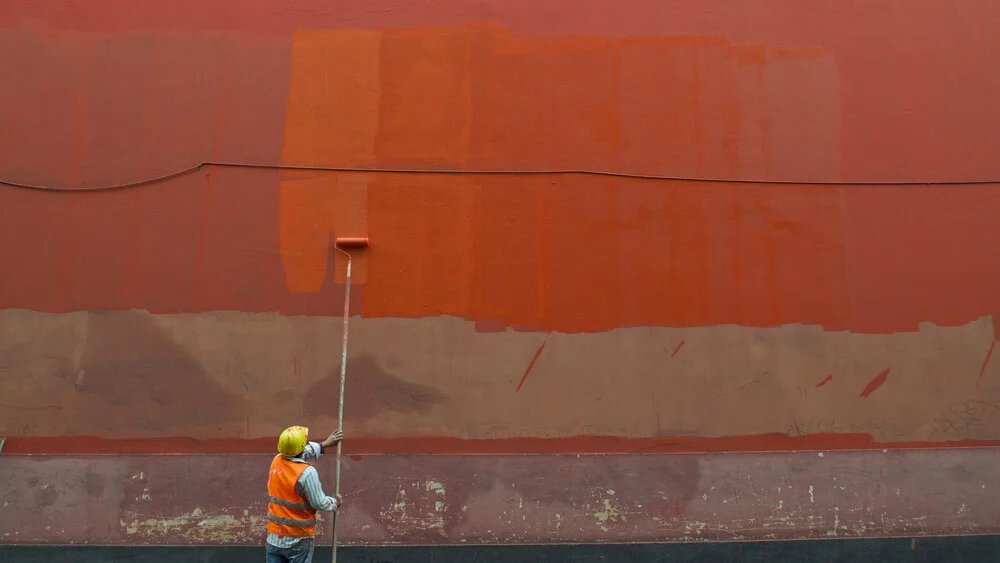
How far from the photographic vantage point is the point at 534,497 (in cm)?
577

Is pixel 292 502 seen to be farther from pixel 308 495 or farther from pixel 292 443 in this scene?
pixel 292 443

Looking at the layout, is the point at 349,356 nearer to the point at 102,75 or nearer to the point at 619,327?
the point at 619,327

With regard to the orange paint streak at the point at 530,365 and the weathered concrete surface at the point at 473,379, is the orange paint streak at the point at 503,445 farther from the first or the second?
the orange paint streak at the point at 530,365

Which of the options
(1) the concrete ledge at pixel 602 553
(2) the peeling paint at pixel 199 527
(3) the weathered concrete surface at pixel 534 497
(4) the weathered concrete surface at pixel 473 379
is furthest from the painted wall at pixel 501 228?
(1) the concrete ledge at pixel 602 553

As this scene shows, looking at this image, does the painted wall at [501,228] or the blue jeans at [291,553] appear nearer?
the blue jeans at [291,553]

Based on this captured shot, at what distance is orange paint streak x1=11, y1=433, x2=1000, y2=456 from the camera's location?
225 inches

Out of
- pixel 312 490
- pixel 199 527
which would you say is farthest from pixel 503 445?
pixel 199 527

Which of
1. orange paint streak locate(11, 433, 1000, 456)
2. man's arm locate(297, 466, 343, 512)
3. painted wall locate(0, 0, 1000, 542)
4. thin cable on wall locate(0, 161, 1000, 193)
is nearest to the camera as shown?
man's arm locate(297, 466, 343, 512)

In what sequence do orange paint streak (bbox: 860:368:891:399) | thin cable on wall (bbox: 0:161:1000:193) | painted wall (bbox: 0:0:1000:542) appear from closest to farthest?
painted wall (bbox: 0:0:1000:542)
thin cable on wall (bbox: 0:161:1000:193)
orange paint streak (bbox: 860:368:891:399)

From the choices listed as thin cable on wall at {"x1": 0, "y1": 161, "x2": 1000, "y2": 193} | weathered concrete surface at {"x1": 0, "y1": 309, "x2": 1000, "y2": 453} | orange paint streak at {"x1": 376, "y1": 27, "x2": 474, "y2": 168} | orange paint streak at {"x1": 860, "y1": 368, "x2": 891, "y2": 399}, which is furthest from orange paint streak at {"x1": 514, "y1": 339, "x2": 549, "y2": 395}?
orange paint streak at {"x1": 860, "y1": 368, "x2": 891, "y2": 399}

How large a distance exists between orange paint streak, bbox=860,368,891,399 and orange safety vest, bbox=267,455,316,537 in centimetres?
490

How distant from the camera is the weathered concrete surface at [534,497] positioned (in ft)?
18.5

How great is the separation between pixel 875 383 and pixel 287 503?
16.9 ft

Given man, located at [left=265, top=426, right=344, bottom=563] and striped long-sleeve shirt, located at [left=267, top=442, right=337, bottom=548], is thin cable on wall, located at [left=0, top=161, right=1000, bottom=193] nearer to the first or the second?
man, located at [left=265, top=426, right=344, bottom=563]
